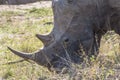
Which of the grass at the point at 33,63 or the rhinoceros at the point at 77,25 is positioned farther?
the rhinoceros at the point at 77,25

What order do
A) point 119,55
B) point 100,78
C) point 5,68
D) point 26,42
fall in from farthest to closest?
point 26,42 < point 5,68 < point 119,55 < point 100,78

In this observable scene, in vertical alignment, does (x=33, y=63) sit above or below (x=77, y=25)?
below

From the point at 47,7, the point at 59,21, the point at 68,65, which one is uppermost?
the point at 59,21

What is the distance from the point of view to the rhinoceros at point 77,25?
6.80 metres

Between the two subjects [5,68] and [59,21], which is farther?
[5,68]

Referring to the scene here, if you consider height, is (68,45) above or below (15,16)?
above

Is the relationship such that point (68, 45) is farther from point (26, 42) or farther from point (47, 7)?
point (47, 7)

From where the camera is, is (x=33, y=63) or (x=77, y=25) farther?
(x=33, y=63)

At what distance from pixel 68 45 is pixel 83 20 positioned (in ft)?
1.30

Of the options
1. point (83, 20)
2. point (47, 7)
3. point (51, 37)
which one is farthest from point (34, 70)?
point (47, 7)

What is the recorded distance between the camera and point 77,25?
6859mm

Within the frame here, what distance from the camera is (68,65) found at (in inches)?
261

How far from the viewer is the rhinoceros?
6.80 meters

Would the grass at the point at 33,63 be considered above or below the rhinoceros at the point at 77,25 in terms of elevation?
below
